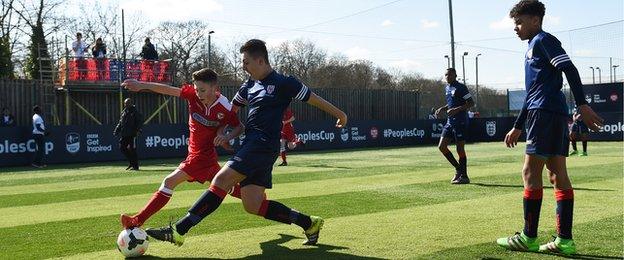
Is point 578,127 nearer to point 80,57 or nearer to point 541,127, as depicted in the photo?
point 541,127

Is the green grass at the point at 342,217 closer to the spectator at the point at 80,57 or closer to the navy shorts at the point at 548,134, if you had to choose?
the navy shorts at the point at 548,134

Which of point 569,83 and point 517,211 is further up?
point 569,83

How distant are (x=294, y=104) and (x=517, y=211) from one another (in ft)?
89.8

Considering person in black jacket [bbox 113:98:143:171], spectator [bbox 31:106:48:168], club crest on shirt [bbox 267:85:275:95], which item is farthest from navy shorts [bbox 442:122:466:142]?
spectator [bbox 31:106:48:168]

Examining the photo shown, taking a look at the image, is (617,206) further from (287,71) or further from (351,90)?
(287,71)

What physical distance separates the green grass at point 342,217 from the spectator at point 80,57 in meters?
13.9

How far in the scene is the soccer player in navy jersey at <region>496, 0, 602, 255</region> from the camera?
577cm

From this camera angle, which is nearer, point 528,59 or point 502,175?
point 528,59

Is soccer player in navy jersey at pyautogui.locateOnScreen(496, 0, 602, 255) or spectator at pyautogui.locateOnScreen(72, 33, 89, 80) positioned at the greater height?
spectator at pyautogui.locateOnScreen(72, 33, 89, 80)

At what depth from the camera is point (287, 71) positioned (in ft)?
223

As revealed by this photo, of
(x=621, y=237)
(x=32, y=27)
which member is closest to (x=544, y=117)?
(x=621, y=237)

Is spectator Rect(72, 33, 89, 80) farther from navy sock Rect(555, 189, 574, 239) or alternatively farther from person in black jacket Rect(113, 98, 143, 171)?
navy sock Rect(555, 189, 574, 239)

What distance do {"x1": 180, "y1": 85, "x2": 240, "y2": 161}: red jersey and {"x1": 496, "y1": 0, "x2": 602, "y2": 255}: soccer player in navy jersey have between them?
2.82m

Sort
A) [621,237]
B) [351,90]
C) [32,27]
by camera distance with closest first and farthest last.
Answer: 1. [621,237]
2. [351,90]
3. [32,27]
